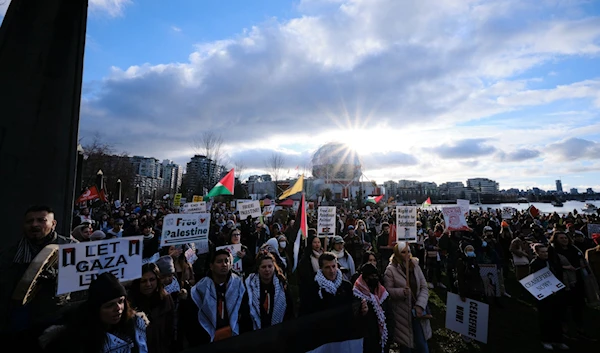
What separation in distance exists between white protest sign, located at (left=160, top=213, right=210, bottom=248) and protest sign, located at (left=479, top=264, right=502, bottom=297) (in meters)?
7.31

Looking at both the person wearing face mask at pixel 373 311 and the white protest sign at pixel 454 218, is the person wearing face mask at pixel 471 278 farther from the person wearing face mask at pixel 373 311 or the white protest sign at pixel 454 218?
the white protest sign at pixel 454 218

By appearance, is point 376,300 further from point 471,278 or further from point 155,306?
point 471,278

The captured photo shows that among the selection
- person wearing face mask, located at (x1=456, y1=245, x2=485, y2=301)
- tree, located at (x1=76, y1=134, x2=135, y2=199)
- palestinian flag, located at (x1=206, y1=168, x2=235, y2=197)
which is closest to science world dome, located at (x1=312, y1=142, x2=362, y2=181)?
tree, located at (x1=76, y1=134, x2=135, y2=199)

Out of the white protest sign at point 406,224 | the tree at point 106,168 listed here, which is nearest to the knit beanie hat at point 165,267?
the white protest sign at point 406,224

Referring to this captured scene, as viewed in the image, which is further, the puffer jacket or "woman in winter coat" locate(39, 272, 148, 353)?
the puffer jacket

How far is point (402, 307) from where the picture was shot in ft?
16.1

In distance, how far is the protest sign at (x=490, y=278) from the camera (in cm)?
781

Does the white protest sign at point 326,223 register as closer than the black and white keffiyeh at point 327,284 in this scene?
No

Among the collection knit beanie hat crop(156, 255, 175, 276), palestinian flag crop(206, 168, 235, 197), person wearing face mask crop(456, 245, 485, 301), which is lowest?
person wearing face mask crop(456, 245, 485, 301)

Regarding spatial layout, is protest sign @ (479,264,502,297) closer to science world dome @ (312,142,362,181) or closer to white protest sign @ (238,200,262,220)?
white protest sign @ (238,200,262,220)

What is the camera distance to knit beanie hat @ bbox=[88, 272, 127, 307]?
2.75m

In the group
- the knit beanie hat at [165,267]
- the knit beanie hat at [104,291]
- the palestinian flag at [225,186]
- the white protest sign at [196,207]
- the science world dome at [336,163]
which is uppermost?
the science world dome at [336,163]

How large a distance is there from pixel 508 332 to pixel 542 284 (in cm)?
161

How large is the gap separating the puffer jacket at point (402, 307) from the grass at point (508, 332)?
1.53 meters
